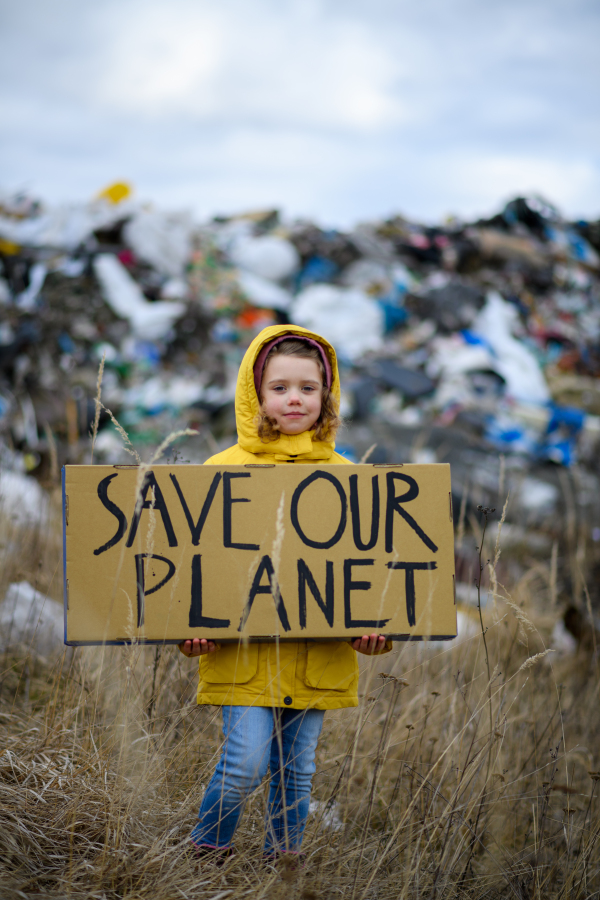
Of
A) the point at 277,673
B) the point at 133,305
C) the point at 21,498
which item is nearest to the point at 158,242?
the point at 133,305

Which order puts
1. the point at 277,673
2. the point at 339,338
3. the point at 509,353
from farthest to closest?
the point at 339,338 < the point at 509,353 < the point at 277,673

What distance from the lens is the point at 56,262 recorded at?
19.2ft

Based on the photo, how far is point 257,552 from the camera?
1311 mm

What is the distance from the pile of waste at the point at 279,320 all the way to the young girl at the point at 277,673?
7.97 ft

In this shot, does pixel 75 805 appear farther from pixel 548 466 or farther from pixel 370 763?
pixel 548 466

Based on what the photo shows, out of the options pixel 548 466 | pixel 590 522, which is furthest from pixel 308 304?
pixel 590 522

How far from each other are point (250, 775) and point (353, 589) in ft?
1.42

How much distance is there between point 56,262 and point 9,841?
556cm

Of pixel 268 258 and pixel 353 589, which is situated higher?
pixel 268 258

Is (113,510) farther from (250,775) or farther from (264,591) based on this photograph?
(250,775)

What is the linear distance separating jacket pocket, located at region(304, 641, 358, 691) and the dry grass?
92mm

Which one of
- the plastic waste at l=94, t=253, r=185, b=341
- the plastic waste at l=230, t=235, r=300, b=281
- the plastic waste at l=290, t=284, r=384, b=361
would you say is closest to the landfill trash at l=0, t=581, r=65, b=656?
the plastic waste at l=94, t=253, r=185, b=341

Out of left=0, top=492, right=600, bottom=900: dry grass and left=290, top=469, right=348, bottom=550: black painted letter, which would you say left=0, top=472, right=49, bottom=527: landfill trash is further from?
left=290, top=469, right=348, bottom=550: black painted letter

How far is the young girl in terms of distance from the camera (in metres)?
1.29
